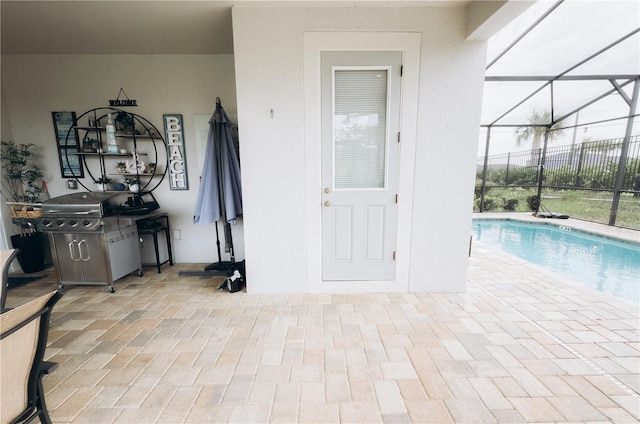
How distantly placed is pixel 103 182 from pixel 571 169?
405 inches

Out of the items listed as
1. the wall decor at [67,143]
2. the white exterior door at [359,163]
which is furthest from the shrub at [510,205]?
the wall decor at [67,143]

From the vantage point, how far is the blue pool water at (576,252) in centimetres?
373

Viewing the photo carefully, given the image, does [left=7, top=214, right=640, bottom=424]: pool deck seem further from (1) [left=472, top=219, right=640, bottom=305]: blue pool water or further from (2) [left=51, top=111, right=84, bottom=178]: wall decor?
(2) [left=51, top=111, right=84, bottom=178]: wall decor

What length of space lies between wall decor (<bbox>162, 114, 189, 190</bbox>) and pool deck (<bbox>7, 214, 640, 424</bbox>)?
151cm

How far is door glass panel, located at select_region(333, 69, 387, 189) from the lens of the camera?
2.64 meters

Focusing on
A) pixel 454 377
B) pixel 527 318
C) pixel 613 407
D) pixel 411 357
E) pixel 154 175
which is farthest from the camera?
pixel 154 175

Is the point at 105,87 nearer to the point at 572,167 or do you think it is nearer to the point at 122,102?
the point at 122,102

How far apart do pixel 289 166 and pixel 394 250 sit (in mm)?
1466

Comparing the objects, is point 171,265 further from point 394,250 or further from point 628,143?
point 628,143

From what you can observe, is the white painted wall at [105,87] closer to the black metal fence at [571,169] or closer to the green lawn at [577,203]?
the black metal fence at [571,169]

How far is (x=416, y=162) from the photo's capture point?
8.96 feet

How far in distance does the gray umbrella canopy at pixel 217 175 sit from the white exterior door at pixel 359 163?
1090 millimetres

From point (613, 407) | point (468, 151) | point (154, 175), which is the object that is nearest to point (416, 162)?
point (468, 151)

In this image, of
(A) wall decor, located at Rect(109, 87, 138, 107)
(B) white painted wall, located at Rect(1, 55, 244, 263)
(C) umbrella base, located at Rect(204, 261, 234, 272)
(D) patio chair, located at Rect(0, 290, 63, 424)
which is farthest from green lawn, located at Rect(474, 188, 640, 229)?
Answer: (D) patio chair, located at Rect(0, 290, 63, 424)
